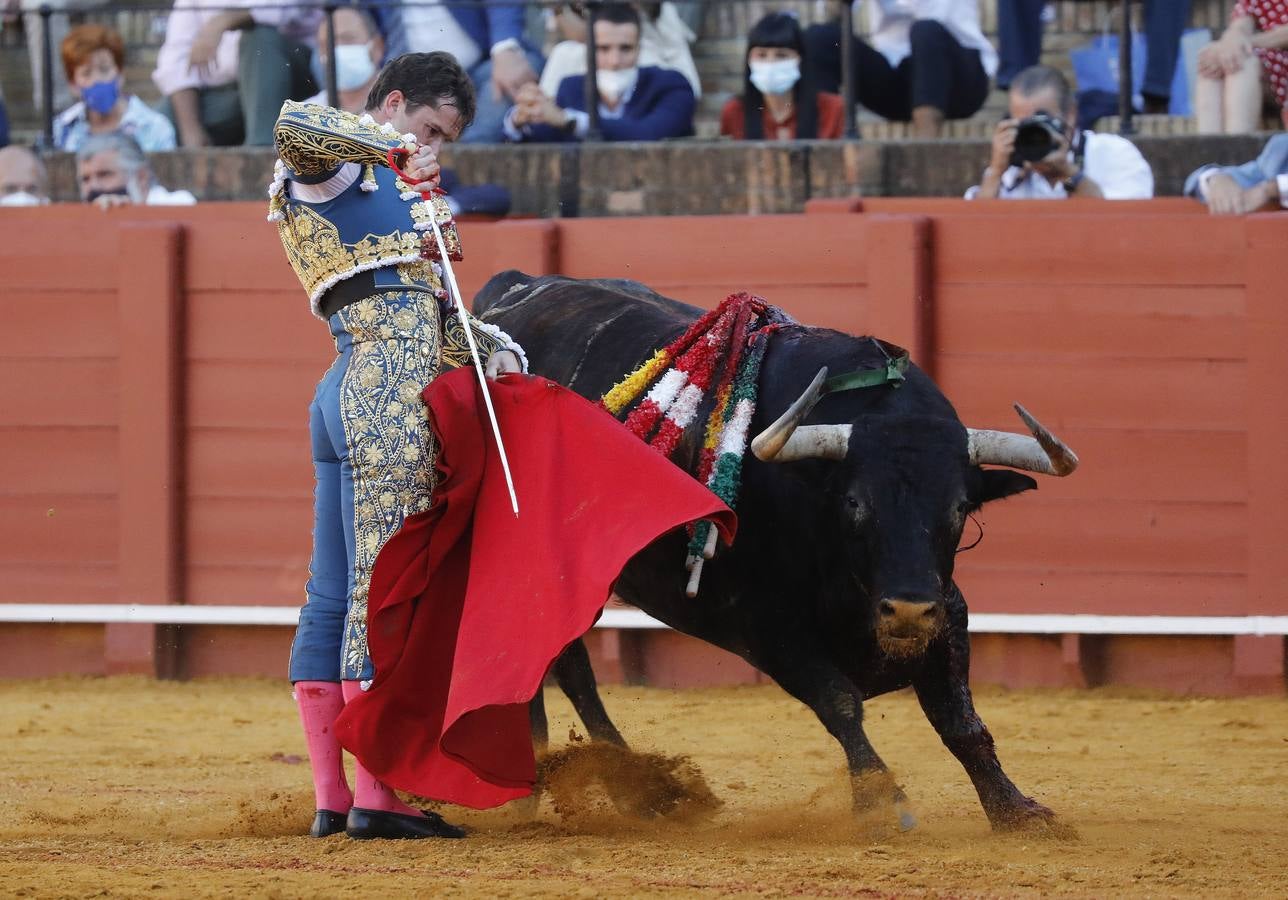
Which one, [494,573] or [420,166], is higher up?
[420,166]

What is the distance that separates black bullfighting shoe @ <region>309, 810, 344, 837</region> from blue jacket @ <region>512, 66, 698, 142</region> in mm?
4018

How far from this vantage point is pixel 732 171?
6957mm

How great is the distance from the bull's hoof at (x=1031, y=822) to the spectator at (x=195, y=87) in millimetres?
5118

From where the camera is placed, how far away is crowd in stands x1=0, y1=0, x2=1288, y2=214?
647 cm

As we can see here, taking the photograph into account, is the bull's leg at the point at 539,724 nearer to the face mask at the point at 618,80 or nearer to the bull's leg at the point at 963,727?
the bull's leg at the point at 963,727

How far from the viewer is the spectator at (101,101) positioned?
295 inches

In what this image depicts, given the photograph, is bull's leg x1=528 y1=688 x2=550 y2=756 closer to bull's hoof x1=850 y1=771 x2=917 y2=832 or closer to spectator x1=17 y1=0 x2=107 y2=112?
bull's hoof x1=850 y1=771 x2=917 y2=832

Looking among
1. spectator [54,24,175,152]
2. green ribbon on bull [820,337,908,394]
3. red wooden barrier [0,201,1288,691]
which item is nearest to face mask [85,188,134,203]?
red wooden barrier [0,201,1288,691]

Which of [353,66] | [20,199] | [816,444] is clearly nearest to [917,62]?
[353,66]

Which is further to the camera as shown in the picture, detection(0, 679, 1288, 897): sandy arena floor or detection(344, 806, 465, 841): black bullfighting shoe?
detection(344, 806, 465, 841): black bullfighting shoe

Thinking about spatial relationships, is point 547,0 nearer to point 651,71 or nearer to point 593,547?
point 651,71

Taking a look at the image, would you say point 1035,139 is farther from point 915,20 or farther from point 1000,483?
point 1000,483

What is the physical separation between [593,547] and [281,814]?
905 millimetres

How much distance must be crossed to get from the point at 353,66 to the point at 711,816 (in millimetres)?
4261
